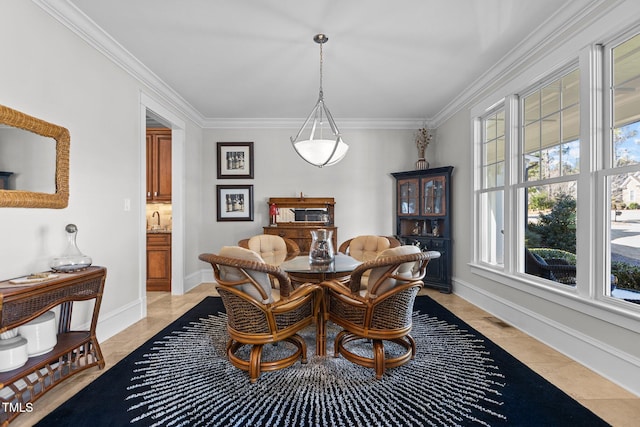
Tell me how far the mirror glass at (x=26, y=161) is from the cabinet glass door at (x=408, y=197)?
14.5ft

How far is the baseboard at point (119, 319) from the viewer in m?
2.91

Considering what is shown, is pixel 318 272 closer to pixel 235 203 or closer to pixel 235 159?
pixel 235 203

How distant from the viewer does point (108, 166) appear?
119 inches

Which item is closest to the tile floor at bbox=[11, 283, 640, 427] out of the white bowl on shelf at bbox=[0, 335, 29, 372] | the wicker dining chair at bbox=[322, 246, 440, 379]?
the white bowl on shelf at bbox=[0, 335, 29, 372]

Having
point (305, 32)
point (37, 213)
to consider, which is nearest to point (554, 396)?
point (305, 32)

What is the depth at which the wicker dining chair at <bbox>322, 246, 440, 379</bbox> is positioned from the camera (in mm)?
2121

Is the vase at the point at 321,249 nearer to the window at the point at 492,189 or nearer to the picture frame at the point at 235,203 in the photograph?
the window at the point at 492,189

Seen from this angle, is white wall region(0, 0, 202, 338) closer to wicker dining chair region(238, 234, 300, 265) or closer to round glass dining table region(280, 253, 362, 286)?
wicker dining chair region(238, 234, 300, 265)

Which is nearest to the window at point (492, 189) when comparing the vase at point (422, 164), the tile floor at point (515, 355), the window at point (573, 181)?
the window at point (573, 181)

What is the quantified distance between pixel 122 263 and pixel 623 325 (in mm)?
4192

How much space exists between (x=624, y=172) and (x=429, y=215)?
2730mm

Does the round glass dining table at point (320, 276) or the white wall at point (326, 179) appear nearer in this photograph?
the round glass dining table at point (320, 276)

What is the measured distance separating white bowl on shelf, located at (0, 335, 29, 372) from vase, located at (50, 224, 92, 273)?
0.51 metres

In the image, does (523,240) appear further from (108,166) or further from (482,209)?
(108,166)
